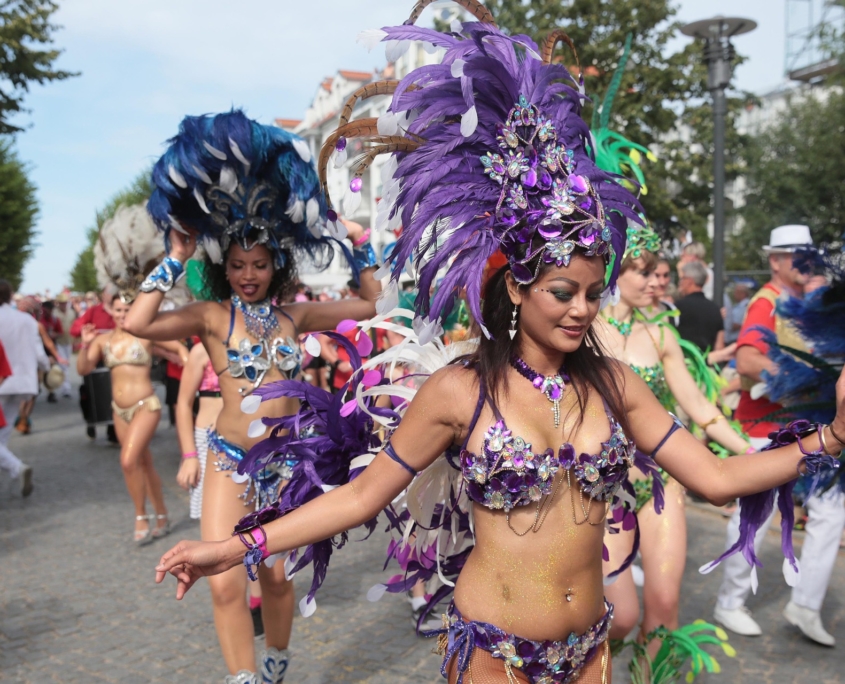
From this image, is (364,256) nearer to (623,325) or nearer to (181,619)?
(623,325)

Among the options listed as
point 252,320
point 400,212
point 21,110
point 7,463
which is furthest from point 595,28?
point 400,212

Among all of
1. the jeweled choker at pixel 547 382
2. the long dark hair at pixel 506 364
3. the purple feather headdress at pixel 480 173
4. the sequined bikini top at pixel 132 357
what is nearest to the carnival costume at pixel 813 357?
the long dark hair at pixel 506 364

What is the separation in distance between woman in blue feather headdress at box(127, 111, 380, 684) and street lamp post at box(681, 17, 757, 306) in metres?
6.09

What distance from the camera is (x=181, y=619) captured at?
520 centimetres

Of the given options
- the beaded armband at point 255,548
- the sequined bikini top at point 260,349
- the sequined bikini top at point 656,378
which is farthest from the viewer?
the sequined bikini top at point 656,378

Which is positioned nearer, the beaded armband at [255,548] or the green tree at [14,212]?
the beaded armband at [255,548]

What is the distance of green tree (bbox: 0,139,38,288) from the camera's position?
90.8 ft

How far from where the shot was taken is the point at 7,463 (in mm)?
8414

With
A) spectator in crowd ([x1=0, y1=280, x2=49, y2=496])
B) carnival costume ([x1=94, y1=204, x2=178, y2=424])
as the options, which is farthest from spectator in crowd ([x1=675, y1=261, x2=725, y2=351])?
spectator in crowd ([x1=0, y1=280, x2=49, y2=496])

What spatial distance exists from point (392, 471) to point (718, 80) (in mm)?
8076

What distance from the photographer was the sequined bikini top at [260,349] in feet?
12.4

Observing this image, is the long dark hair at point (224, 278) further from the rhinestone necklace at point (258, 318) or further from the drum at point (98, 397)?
the drum at point (98, 397)

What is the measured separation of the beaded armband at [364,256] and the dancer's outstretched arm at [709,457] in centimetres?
188

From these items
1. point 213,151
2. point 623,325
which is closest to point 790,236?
point 623,325
